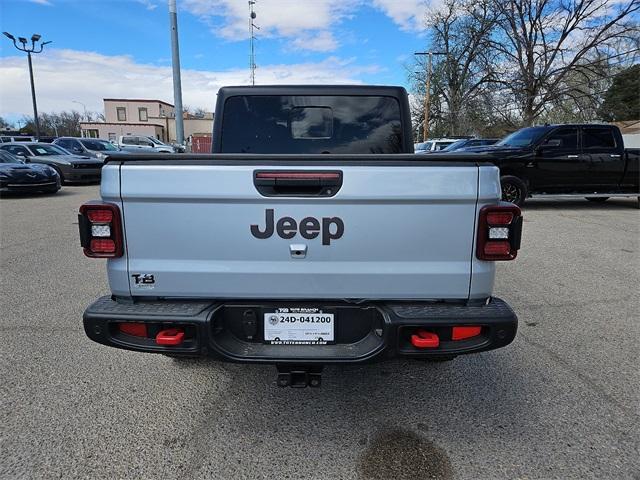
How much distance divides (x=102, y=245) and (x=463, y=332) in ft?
6.43

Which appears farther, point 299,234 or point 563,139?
point 563,139

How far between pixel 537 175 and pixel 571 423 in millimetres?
8768

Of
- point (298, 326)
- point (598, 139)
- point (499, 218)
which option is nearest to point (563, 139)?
point (598, 139)

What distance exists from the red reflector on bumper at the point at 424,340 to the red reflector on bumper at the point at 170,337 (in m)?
1.21

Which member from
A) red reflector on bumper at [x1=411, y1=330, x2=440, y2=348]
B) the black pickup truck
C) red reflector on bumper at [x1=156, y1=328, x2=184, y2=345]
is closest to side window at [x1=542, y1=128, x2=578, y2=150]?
the black pickup truck

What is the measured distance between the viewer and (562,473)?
217cm

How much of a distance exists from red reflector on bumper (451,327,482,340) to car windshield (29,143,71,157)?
58.1 ft

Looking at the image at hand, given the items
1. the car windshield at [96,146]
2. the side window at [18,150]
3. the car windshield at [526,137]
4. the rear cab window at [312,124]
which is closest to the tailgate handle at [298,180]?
the rear cab window at [312,124]

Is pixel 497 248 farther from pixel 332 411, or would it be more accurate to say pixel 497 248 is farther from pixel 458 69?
pixel 458 69

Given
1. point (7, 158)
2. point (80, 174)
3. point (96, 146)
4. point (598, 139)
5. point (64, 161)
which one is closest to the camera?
point (598, 139)

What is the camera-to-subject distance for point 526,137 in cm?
1038

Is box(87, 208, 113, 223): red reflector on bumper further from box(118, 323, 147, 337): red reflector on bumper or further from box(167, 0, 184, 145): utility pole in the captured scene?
box(167, 0, 184, 145): utility pole

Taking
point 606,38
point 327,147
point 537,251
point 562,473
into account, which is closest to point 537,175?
point 537,251

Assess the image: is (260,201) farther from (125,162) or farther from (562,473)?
(562,473)
